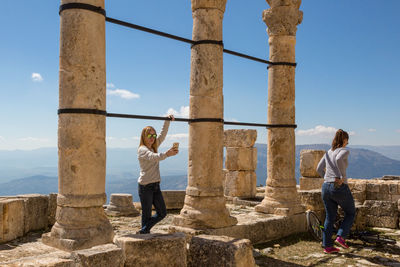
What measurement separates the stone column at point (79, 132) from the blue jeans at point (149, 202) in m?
0.86

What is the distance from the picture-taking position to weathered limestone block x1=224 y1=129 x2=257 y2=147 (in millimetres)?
12352

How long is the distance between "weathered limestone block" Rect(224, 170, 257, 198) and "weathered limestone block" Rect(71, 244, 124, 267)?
8535 mm

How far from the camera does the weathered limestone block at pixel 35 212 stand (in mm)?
6641

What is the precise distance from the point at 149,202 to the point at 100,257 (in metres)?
1.89

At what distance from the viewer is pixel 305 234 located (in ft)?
24.9

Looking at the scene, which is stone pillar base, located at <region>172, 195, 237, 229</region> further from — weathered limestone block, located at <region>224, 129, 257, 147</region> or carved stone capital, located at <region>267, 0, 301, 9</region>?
weathered limestone block, located at <region>224, 129, 257, 147</region>

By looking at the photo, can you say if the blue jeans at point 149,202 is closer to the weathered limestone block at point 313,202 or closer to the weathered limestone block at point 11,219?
the weathered limestone block at point 11,219

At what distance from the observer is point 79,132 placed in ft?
14.1

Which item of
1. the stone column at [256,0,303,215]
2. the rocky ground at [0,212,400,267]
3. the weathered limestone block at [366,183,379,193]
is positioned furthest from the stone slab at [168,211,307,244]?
the weathered limestone block at [366,183,379,193]

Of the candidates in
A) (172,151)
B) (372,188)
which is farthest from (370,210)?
(172,151)

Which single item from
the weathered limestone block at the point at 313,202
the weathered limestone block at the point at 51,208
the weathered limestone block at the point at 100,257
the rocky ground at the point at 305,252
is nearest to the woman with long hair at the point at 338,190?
the rocky ground at the point at 305,252

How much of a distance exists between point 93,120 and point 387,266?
4.48 metres

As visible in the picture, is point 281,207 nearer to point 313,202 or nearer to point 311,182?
point 313,202

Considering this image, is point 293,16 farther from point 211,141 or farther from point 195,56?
point 211,141
